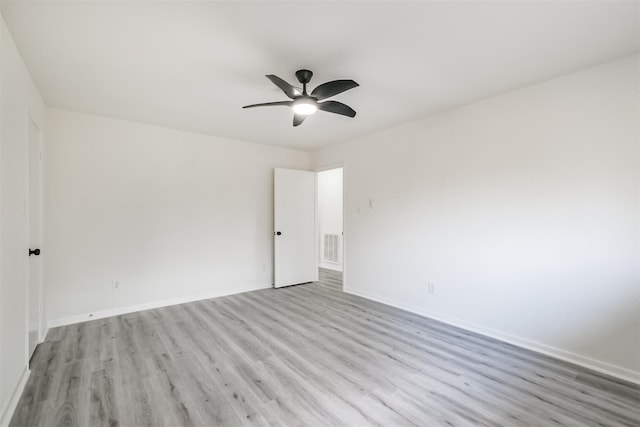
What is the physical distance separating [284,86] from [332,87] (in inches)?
14.6

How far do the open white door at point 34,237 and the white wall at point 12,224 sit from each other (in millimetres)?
413

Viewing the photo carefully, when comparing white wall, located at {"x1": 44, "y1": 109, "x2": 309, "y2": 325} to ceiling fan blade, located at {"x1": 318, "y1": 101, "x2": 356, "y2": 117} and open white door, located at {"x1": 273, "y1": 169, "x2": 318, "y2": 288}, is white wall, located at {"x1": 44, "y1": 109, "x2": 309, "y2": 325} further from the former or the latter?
ceiling fan blade, located at {"x1": 318, "y1": 101, "x2": 356, "y2": 117}

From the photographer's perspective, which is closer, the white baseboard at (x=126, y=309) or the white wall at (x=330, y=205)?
the white baseboard at (x=126, y=309)

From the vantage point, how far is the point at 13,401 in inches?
74.7

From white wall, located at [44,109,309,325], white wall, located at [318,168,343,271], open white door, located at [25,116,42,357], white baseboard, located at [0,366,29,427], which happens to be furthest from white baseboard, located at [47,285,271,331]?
white wall, located at [318,168,343,271]

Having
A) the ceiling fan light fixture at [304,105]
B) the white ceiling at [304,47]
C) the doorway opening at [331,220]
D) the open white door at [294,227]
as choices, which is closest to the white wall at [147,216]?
the open white door at [294,227]

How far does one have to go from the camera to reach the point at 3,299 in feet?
5.73

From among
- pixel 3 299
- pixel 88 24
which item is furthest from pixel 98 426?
pixel 88 24

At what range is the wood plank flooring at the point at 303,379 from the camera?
1.85 meters

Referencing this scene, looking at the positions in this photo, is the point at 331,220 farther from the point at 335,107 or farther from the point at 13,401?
the point at 13,401

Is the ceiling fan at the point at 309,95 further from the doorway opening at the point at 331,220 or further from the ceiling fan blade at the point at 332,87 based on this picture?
the doorway opening at the point at 331,220

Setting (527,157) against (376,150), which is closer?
(527,157)

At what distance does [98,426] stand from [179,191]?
298cm

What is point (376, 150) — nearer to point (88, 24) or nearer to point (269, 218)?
point (269, 218)
